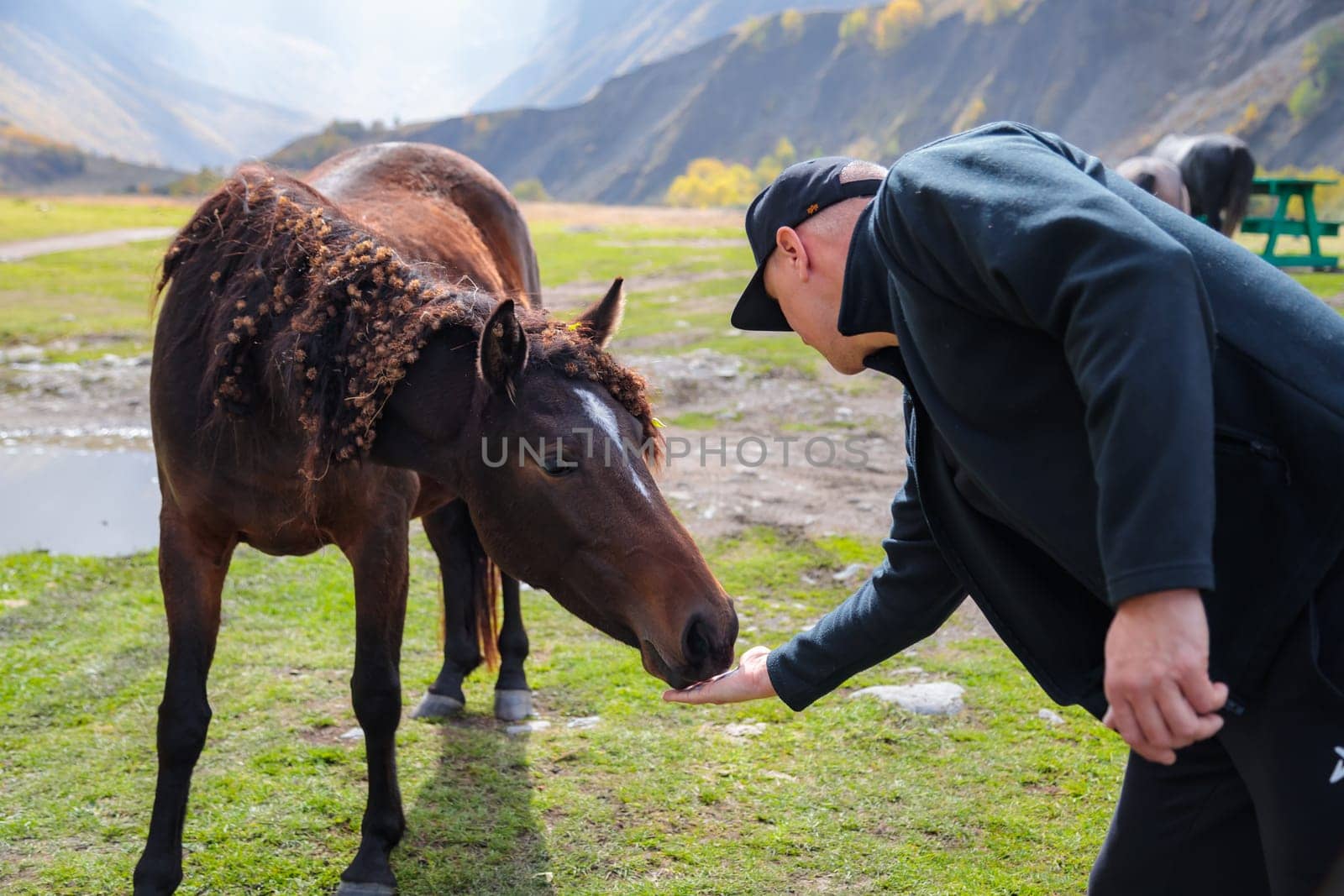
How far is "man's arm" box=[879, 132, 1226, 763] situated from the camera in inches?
49.3

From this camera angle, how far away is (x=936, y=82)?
8519 cm

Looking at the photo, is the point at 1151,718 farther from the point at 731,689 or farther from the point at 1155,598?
the point at 731,689

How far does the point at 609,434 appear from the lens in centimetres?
257

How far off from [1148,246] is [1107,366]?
0.16 metres

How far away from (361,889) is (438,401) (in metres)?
1.55

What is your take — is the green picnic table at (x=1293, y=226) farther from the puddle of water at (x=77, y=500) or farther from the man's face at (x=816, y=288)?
the man's face at (x=816, y=288)

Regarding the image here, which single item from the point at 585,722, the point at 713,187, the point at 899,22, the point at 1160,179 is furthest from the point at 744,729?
the point at 899,22

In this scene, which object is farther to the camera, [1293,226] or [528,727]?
[1293,226]

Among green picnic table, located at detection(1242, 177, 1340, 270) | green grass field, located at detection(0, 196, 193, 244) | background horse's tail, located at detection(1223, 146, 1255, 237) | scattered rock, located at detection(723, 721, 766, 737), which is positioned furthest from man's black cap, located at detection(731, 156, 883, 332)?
green grass field, located at detection(0, 196, 193, 244)

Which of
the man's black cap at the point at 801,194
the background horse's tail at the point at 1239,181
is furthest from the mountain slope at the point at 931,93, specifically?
the man's black cap at the point at 801,194

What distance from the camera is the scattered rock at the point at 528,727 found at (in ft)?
13.6

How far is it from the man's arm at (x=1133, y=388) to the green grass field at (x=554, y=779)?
2.01 m

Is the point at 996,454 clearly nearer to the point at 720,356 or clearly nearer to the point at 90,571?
the point at 90,571

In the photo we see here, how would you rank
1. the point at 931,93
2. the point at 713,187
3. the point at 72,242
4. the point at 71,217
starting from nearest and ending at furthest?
1. the point at 72,242
2. the point at 71,217
3. the point at 713,187
4. the point at 931,93
